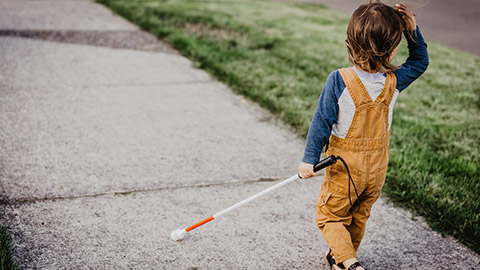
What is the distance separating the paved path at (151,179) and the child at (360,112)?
1.40 feet

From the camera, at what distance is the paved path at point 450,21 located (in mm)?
8883

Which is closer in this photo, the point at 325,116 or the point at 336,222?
the point at 325,116

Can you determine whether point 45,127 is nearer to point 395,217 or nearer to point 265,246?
point 265,246

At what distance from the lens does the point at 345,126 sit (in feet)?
7.07

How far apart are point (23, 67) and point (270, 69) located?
9.79ft

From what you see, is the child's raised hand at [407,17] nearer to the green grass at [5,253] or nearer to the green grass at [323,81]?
the green grass at [323,81]

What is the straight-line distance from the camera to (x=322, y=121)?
217 centimetres

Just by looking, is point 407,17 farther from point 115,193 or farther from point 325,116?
point 115,193

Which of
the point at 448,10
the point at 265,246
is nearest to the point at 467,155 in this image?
the point at 265,246

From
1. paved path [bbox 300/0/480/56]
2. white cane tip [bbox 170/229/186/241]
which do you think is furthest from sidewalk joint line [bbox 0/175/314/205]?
paved path [bbox 300/0/480/56]

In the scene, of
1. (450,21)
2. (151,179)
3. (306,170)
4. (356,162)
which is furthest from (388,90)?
(450,21)

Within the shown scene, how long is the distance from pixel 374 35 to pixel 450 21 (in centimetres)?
969

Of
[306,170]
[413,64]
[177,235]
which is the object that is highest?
[413,64]

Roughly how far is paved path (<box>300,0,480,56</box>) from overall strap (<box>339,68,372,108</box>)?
7.09 m
